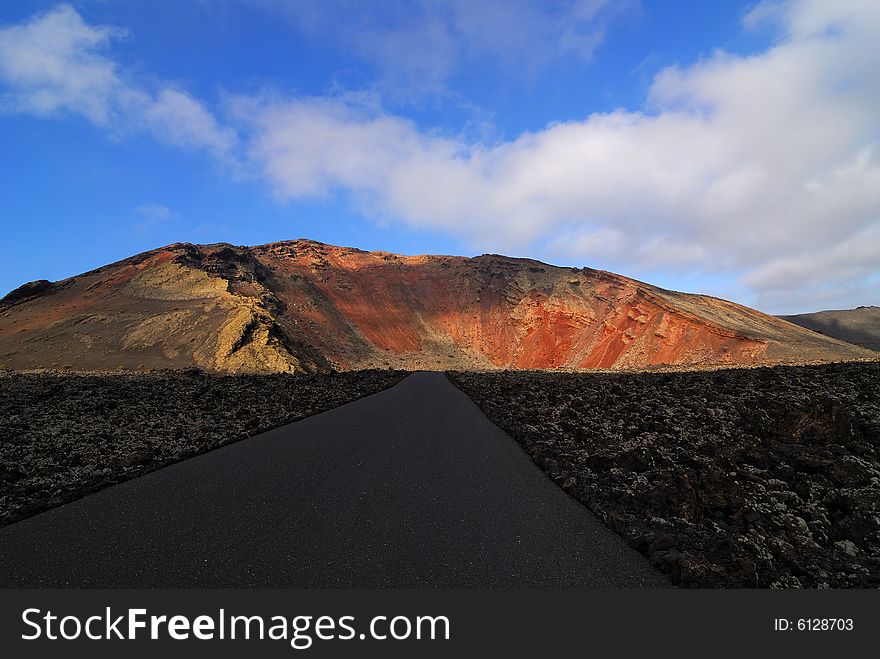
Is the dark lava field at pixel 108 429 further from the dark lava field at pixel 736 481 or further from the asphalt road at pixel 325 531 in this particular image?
the dark lava field at pixel 736 481

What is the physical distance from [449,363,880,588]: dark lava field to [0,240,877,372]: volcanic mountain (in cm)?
3454

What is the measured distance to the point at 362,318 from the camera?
87312 millimetres

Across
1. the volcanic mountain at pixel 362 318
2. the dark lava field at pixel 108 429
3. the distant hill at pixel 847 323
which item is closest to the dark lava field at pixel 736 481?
the dark lava field at pixel 108 429

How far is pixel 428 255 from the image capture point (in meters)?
118

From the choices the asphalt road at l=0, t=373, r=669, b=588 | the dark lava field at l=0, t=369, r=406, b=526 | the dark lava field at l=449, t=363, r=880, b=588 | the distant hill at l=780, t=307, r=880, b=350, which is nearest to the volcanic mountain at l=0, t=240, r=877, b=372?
the dark lava field at l=0, t=369, r=406, b=526

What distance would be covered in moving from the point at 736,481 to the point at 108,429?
45.7 feet

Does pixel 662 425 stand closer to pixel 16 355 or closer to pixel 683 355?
pixel 16 355

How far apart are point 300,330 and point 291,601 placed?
223 ft

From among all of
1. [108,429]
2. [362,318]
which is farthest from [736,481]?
[362,318]

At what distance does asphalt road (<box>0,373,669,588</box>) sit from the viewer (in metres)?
3.66

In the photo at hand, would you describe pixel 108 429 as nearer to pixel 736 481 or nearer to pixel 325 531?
pixel 325 531

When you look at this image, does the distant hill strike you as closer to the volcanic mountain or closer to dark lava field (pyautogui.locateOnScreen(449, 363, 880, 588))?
the volcanic mountain

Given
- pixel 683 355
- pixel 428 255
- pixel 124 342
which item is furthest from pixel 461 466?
pixel 428 255

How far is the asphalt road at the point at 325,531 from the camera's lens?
3.66 m
